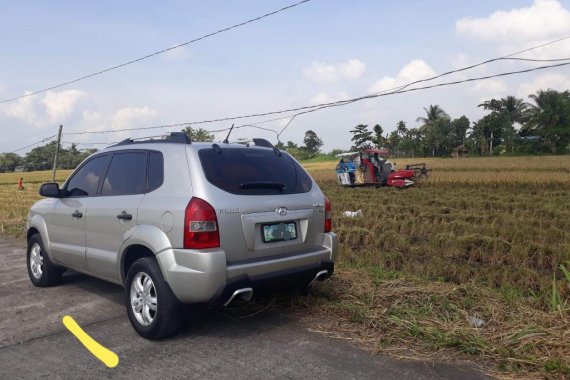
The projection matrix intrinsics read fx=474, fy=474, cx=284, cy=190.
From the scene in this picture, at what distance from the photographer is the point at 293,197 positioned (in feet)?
13.8

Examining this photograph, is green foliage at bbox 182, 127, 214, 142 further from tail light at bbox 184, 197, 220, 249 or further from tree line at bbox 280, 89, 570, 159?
tree line at bbox 280, 89, 570, 159

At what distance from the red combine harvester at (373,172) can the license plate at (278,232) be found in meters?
18.1

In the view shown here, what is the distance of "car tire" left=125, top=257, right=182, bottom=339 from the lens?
3803 millimetres

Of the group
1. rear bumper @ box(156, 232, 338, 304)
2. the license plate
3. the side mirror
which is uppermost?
the side mirror

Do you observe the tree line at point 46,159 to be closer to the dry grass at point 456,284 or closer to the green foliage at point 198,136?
the green foliage at point 198,136

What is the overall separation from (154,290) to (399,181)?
1894cm

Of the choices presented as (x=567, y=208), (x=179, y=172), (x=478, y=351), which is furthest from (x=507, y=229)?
(x=179, y=172)

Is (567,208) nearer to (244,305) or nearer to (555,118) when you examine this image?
(244,305)

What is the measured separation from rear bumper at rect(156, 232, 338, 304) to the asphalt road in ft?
1.45

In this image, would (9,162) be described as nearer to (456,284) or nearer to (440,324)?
(456,284)

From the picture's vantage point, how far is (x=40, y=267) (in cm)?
590

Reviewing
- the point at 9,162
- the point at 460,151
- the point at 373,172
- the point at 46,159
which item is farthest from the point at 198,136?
the point at 9,162

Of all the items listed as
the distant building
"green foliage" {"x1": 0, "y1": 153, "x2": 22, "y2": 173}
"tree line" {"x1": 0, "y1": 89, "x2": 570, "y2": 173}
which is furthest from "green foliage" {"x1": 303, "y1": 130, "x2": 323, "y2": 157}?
"green foliage" {"x1": 0, "y1": 153, "x2": 22, "y2": 173}

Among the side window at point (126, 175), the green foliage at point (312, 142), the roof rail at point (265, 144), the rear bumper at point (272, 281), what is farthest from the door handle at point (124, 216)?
the green foliage at point (312, 142)
